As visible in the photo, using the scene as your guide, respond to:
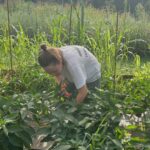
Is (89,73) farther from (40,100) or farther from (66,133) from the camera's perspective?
(66,133)

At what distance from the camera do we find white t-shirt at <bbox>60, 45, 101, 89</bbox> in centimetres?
299

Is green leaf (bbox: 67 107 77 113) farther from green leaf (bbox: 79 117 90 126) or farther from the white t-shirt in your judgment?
the white t-shirt

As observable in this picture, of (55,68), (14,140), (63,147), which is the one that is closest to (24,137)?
(14,140)

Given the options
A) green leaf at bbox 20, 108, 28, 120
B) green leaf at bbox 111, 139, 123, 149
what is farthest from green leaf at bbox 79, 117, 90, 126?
green leaf at bbox 20, 108, 28, 120

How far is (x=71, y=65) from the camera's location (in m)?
3.01

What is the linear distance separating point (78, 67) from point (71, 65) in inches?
2.2

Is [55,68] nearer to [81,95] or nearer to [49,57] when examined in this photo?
[49,57]

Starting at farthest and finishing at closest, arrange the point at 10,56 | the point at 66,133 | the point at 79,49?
the point at 10,56 < the point at 79,49 < the point at 66,133

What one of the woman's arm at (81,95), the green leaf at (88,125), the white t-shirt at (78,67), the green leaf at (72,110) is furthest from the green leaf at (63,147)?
the white t-shirt at (78,67)

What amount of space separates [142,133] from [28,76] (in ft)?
7.57

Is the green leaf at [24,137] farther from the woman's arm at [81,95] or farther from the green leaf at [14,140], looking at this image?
the woman's arm at [81,95]

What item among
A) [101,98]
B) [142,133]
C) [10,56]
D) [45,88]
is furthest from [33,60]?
[142,133]

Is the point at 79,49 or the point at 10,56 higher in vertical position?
the point at 79,49

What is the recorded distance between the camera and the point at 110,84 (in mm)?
3752
